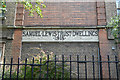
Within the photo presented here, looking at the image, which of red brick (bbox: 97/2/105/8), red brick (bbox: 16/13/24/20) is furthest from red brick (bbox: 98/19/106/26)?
red brick (bbox: 16/13/24/20)

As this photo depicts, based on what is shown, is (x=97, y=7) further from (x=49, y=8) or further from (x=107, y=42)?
(x=49, y=8)

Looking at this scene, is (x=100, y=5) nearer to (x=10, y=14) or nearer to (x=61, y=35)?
(x=61, y=35)

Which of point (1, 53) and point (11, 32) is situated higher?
point (11, 32)

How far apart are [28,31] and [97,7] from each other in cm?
511

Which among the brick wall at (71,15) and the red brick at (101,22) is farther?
the brick wall at (71,15)

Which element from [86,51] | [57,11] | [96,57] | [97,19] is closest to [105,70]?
[96,57]

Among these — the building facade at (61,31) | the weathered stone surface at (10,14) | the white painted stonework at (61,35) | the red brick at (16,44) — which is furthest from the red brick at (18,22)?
the white painted stonework at (61,35)

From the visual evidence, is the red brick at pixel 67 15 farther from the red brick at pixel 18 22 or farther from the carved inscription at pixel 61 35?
the carved inscription at pixel 61 35

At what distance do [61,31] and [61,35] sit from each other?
286mm

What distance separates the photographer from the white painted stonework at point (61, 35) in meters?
10.9

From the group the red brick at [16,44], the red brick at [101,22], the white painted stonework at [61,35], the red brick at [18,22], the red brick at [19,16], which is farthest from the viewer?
the red brick at [19,16]

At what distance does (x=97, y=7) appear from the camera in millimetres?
11508

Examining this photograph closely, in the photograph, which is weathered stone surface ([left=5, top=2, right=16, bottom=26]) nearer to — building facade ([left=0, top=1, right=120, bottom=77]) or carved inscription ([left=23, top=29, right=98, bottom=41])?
building facade ([left=0, top=1, right=120, bottom=77])

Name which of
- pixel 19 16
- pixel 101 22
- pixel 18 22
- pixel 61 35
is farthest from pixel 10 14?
pixel 101 22
